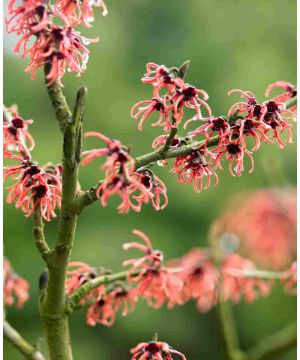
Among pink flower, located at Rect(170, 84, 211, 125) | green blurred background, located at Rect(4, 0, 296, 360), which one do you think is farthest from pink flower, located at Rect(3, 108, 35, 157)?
green blurred background, located at Rect(4, 0, 296, 360)

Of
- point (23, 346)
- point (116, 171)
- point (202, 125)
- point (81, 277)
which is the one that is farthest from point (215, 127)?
point (23, 346)

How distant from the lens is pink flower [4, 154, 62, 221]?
2.69 feet

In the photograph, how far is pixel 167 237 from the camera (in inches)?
150

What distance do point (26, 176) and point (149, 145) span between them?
2870 mm

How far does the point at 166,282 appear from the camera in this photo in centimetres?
102

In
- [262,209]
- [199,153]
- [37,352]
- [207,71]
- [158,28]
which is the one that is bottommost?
[37,352]

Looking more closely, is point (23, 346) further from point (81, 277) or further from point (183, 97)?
point (183, 97)

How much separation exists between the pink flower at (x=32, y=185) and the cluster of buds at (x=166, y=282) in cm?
12

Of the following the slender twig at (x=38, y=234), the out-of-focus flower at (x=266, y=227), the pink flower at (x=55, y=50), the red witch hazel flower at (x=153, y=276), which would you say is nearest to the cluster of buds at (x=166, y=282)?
the red witch hazel flower at (x=153, y=276)

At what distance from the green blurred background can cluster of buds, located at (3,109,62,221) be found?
2.65 metres

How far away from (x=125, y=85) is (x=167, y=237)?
0.99 m

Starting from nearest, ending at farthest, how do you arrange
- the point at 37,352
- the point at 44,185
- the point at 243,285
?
the point at 44,185 → the point at 37,352 → the point at 243,285

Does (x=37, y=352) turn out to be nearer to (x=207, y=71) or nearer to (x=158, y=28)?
(x=207, y=71)

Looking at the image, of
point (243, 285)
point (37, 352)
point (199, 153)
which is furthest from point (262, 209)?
point (199, 153)
